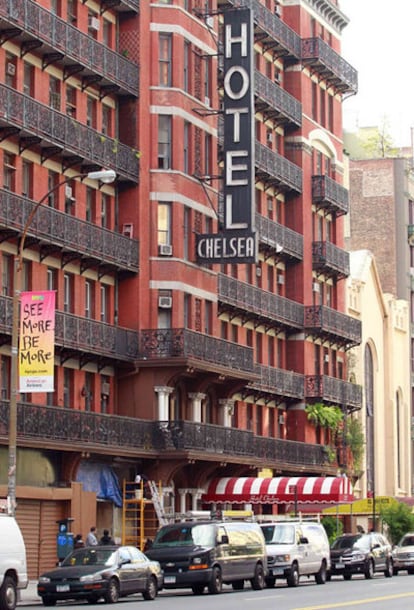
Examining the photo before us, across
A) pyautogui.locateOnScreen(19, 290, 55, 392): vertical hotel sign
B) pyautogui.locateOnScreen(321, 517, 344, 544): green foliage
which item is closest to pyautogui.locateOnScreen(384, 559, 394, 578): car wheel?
pyautogui.locateOnScreen(321, 517, 344, 544): green foliage

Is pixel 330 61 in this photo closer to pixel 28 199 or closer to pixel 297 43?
pixel 297 43

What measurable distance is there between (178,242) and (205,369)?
185 inches

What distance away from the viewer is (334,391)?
246ft

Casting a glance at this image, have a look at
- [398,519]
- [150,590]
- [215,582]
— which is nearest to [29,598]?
[150,590]

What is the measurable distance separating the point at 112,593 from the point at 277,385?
32923 millimetres

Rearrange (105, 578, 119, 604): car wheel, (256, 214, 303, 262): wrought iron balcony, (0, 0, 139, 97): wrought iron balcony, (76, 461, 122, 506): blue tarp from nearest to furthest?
1. (105, 578, 119, 604): car wheel
2. (0, 0, 139, 97): wrought iron balcony
3. (76, 461, 122, 506): blue tarp
4. (256, 214, 303, 262): wrought iron balcony

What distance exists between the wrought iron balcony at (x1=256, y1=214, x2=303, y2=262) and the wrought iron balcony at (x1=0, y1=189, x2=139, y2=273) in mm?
11335

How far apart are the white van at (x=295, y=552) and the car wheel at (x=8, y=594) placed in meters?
14.6

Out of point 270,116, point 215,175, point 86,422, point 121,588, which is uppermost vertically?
point 270,116

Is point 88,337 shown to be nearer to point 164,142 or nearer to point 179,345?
point 179,345

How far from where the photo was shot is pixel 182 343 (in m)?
56.9

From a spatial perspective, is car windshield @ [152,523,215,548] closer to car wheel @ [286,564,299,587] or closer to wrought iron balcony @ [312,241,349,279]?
car wheel @ [286,564,299,587]

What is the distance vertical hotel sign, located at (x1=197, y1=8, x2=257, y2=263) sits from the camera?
60.2 m

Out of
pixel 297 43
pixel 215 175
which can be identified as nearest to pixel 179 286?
pixel 215 175
